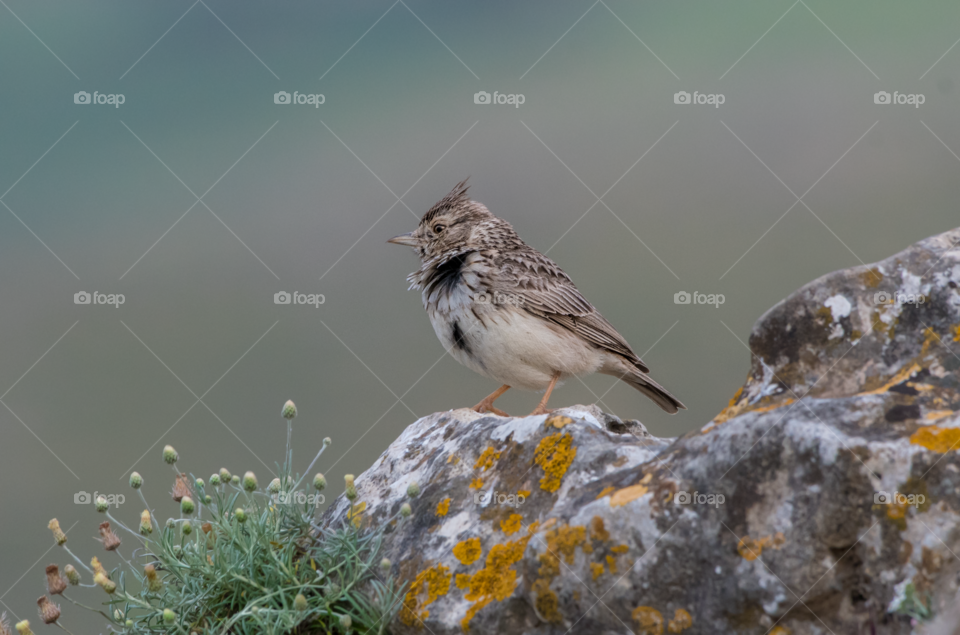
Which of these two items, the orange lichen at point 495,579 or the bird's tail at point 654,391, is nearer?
the orange lichen at point 495,579

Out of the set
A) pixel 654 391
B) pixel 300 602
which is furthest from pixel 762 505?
pixel 654 391

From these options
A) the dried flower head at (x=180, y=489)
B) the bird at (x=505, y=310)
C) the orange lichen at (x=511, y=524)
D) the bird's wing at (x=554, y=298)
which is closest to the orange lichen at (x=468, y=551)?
the orange lichen at (x=511, y=524)

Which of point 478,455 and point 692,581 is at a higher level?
point 478,455

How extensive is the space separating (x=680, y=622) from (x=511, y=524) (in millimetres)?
946

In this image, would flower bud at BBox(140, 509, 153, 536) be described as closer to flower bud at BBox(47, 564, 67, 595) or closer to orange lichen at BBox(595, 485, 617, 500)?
flower bud at BBox(47, 564, 67, 595)

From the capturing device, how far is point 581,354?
6.83 m

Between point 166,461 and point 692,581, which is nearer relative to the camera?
point 692,581

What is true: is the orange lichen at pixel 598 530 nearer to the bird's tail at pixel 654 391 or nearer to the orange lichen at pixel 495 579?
the orange lichen at pixel 495 579

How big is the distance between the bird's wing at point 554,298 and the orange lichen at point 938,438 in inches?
143

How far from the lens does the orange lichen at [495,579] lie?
3594 mm

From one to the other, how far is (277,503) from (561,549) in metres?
1.68

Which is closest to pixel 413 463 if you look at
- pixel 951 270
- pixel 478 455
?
pixel 478 455

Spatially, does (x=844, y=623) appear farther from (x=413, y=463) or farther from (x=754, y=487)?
(x=413, y=463)

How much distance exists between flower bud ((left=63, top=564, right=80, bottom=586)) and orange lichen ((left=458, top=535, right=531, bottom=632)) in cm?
195
